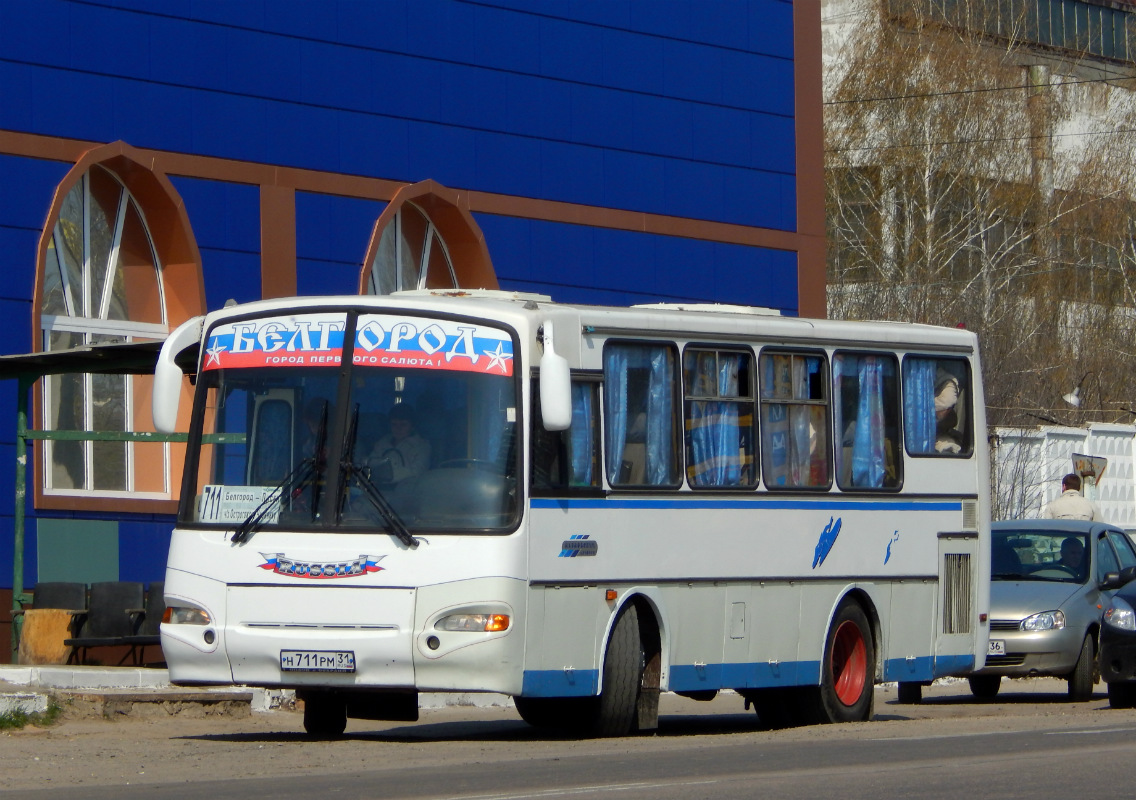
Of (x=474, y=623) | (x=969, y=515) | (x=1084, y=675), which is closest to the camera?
(x=474, y=623)

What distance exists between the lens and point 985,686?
1942 centimetres

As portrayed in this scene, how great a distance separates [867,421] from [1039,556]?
211 inches

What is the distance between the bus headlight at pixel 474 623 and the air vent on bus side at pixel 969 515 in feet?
15.8

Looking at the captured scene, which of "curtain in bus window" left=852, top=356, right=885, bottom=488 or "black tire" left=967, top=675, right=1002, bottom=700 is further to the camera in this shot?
"black tire" left=967, top=675, right=1002, bottom=700

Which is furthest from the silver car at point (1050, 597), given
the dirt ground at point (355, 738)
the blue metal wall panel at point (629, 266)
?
the blue metal wall panel at point (629, 266)

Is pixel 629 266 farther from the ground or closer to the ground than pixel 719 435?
farther from the ground

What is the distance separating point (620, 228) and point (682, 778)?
1447 centimetres

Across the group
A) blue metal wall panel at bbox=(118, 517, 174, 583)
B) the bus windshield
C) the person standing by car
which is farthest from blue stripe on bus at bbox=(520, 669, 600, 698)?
the person standing by car

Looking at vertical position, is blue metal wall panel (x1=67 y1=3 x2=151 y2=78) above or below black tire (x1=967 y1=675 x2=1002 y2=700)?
above

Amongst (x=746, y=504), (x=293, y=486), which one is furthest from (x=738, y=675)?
(x=293, y=486)

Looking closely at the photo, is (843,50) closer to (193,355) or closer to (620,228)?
(620,228)

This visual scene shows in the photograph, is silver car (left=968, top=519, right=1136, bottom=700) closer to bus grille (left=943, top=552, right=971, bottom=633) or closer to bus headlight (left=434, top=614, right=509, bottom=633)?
bus grille (left=943, top=552, right=971, bottom=633)

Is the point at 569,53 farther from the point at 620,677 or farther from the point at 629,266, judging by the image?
the point at 620,677

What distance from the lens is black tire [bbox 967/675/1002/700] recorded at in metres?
19.3
